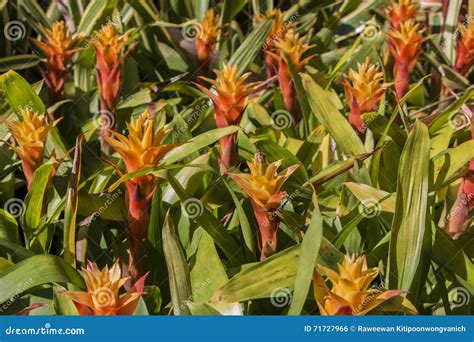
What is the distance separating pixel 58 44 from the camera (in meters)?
2.56

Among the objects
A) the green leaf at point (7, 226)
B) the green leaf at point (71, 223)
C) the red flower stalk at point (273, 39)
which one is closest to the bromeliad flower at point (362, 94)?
the red flower stalk at point (273, 39)

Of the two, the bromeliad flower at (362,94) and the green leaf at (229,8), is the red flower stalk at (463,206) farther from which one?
the green leaf at (229,8)

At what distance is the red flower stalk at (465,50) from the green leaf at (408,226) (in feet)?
3.38

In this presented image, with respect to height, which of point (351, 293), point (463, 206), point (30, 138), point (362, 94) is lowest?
point (463, 206)

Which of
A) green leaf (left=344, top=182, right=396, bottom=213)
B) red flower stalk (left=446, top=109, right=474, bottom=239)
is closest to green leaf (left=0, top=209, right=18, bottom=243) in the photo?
green leaf (left=344, top=182, right=396, bottom=213)

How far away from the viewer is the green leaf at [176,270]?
1689 mm

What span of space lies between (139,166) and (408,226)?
602 millimetres

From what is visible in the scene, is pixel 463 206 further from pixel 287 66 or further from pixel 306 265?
pixel 287 66

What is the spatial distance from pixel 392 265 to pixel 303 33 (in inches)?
76.4

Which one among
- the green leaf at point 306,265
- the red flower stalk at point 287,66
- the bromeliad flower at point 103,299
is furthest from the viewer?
the red flower stalk at point 287,66

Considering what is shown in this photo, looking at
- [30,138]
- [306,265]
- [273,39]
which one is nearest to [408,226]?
[306,265]

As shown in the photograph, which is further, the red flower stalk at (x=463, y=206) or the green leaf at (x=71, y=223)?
the red flower stalk at (x=463, y=206)

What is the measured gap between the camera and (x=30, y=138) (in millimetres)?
1938
